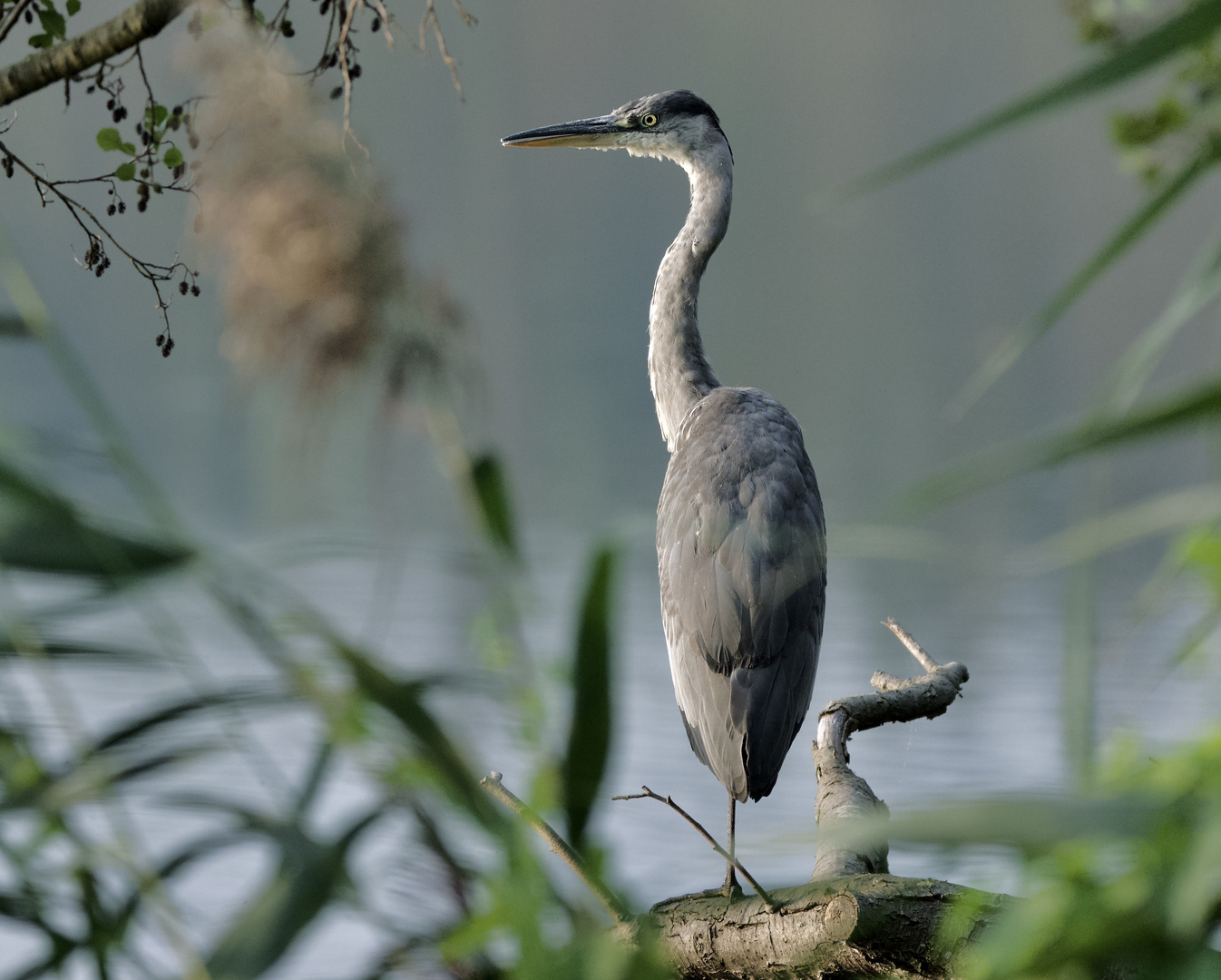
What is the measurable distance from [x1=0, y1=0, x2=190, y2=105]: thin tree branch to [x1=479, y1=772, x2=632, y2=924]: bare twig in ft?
3.54

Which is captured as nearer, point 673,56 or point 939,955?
point 939,955

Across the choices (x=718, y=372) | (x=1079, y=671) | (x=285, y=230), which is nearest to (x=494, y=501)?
(x=1079, y=671)

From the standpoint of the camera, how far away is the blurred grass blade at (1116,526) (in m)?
0.37

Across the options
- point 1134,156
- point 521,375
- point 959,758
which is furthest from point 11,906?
point 521,375

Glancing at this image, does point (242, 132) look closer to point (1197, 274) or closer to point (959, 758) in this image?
point (1197, 274)

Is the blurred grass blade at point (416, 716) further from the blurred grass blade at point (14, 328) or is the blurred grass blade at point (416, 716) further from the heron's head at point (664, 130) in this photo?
the heron's head at point (664, 130)

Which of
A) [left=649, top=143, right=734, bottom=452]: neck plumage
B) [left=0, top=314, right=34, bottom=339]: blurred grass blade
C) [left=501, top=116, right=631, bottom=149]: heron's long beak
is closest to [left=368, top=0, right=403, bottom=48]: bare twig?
[left=0, top=314, right=34, bottom=339]: blurred grass blade

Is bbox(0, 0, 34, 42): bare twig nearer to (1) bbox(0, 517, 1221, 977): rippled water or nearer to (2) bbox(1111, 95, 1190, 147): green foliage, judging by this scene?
(1) bbox(0, 517, 1221, 977): rippled water

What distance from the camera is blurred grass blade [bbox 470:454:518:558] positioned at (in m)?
0.50

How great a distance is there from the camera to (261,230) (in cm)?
A: 140

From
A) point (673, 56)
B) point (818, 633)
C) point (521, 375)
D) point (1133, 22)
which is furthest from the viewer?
point (673, 56)

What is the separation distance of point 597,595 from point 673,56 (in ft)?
383

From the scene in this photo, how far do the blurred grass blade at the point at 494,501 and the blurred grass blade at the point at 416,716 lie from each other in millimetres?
83

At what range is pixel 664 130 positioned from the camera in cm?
343
